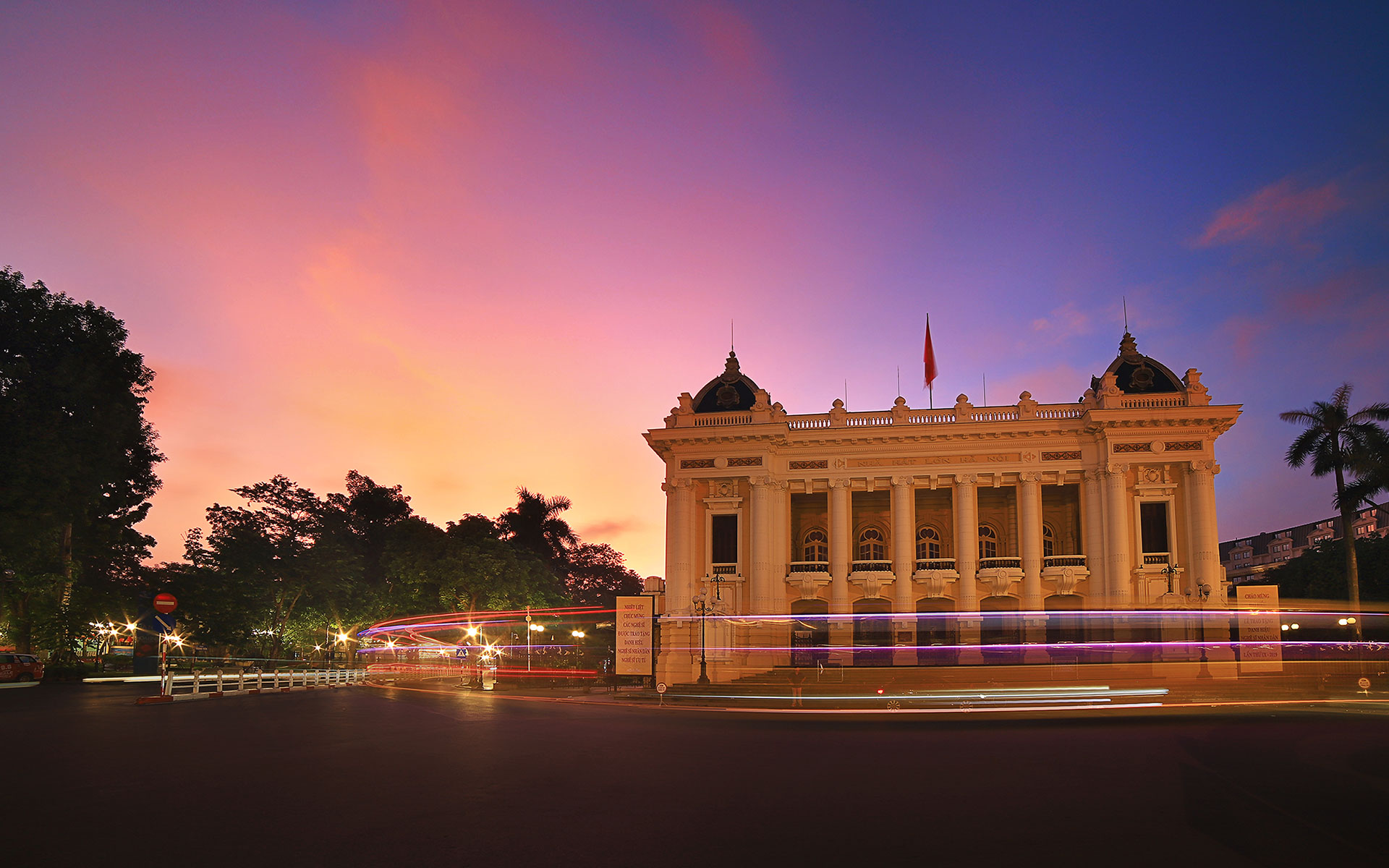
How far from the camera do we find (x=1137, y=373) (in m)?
47.8

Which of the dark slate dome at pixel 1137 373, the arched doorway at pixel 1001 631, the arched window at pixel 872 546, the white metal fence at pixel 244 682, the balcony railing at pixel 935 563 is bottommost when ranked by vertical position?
the white metal fence at pixel 244 682

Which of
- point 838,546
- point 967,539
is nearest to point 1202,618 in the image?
point 967,539

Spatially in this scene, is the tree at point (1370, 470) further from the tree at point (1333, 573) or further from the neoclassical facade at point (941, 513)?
the tree at point (1333, 573)

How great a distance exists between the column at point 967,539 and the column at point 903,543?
235cm

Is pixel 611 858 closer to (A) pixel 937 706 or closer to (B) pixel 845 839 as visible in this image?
(B) pixel 845 839

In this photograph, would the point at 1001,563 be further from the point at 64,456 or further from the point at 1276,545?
the point at 1276,545

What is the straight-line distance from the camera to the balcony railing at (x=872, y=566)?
4788cm

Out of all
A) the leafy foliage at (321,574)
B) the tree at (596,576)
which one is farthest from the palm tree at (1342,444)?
the tree at (596,576)

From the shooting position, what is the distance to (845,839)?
841cm

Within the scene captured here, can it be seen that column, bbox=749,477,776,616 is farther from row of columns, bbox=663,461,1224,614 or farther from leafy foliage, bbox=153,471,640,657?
leafy foliage, bbox=153,471,640,657

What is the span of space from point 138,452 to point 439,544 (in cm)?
2032

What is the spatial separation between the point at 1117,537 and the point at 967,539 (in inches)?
286

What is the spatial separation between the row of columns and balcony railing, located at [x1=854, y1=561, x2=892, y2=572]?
599 millimetres

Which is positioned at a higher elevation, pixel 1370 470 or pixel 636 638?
pixel 1370 470
